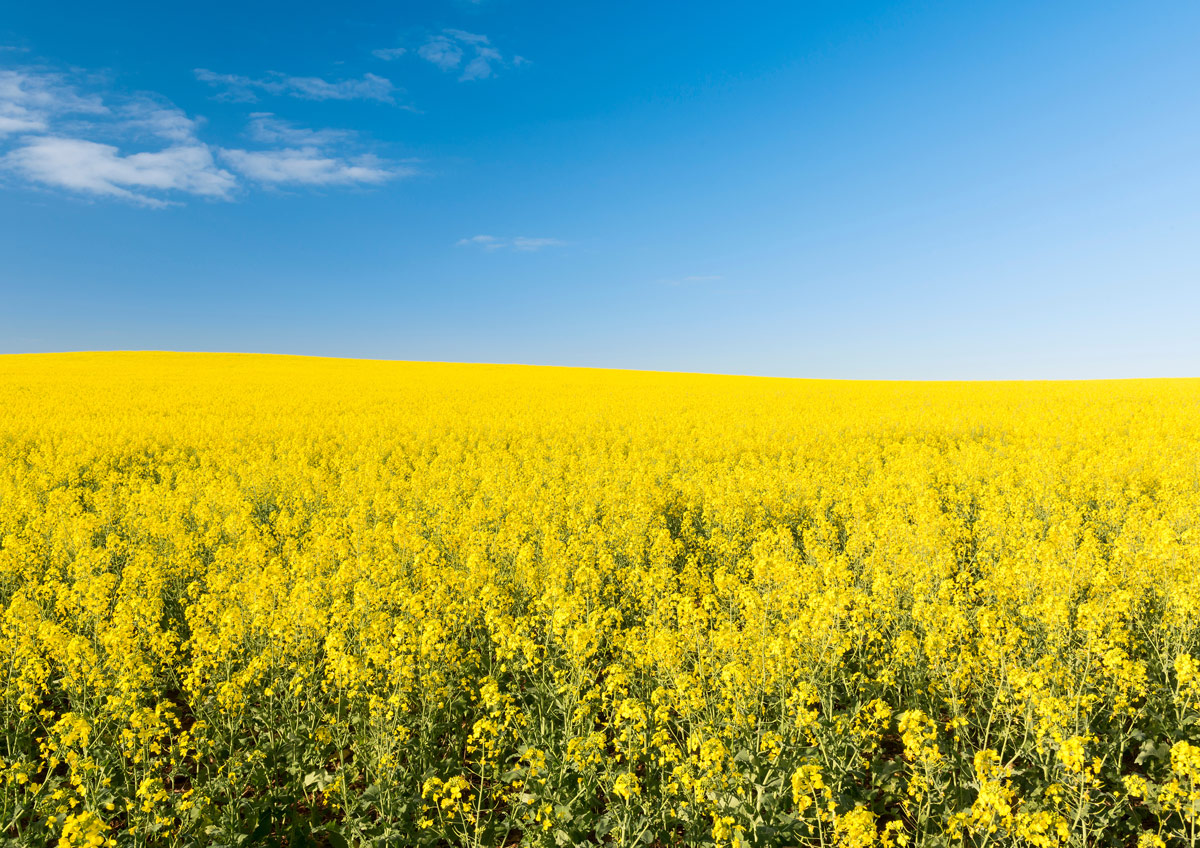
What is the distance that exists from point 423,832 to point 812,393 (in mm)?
38500

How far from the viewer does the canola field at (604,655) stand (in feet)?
14.3

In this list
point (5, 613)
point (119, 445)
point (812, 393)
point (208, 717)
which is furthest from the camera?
point (812, 393)

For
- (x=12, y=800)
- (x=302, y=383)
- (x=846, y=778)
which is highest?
(x=302, y=383)

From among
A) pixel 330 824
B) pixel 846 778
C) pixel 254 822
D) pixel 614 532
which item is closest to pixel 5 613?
pixel 254 822

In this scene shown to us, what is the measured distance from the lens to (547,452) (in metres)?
18.7

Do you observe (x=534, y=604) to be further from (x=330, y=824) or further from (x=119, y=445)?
(x=119, y=445)

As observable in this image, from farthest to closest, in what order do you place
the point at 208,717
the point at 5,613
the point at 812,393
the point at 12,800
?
the point at 812,393, the point at 5,613, the point at 208,717, the point at 12,800

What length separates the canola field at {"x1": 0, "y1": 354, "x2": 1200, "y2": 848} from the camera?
14.3 feet

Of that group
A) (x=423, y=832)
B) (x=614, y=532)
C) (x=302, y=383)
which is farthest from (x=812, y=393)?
(x=423, y=832)

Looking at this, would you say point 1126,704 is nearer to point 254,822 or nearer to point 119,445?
point 254,822

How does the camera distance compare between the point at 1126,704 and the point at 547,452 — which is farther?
the point at 547,452

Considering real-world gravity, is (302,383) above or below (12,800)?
above

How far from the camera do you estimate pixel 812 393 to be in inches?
1538

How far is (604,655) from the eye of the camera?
6844 mm
